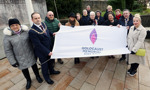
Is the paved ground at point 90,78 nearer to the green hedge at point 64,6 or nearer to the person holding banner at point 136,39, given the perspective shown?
the person holding banner at point 136,39

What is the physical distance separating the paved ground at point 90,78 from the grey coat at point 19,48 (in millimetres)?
904

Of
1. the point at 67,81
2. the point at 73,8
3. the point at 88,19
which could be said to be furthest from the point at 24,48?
the point at 73,8

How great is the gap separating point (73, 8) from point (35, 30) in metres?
9.85

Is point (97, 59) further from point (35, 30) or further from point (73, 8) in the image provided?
point (73, 8)

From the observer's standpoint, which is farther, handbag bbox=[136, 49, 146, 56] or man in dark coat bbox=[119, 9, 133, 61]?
man in dark coat bbox=[119, 9, 133, 61]

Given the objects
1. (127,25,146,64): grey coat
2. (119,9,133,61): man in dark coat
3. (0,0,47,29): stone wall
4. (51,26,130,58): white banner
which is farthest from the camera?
(0,0,47,29): stone wall

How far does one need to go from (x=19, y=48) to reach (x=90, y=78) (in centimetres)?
207

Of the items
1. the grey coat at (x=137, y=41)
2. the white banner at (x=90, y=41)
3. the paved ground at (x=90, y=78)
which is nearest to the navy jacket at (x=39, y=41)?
the white banner at (x=90, y=41)

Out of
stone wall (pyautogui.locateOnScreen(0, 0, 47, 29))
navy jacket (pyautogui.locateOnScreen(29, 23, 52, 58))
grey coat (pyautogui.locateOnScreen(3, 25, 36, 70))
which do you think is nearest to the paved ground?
grey coat (pyautogui.locateOnScreen(3, 25, 36, 70))

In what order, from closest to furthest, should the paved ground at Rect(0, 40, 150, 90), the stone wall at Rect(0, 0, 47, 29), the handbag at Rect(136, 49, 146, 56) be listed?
the handbag at Rect(136, 49, 146, 56)
the paved ground at Rect(0, 40, 150, 90)
the stone wall at Rect(0, 0, 47, 29)

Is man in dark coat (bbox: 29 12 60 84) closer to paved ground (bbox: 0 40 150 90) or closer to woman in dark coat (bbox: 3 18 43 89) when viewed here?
woman in dark coat (bbox: 3 18 43 89)

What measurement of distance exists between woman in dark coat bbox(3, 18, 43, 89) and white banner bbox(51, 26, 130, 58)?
73cm

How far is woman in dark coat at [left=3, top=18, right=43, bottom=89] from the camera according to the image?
1.97 m

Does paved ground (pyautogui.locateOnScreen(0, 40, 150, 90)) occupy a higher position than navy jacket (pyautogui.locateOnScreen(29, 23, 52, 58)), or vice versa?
navy jacket (pyautogui.locateOnScreen(29, 23, 52, 58))
